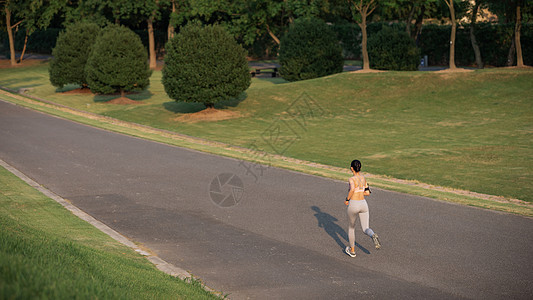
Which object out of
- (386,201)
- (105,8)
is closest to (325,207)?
(386,201)

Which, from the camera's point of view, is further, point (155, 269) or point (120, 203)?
point (120, 203)

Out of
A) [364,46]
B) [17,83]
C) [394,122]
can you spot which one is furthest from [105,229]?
[17,83]

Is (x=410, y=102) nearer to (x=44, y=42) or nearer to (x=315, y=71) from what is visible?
(x=315, y=71)

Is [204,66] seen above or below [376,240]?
above

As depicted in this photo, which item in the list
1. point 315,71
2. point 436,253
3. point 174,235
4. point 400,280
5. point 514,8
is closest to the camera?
point 400,280

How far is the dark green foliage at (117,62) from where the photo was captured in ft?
123

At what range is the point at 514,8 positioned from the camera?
40812mm

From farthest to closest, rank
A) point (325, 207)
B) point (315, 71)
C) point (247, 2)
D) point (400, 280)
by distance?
point (247, 2) < point (315, 71) < point (325, 207) < point (400, 280)

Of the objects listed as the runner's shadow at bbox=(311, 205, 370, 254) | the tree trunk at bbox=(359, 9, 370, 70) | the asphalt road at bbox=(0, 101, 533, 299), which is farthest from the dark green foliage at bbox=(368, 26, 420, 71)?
the runner's shadow at bbox=(311, 205, 370, 254)

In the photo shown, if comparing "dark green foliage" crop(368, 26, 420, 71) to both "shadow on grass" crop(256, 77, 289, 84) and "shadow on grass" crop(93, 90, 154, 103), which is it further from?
"shadow on grass" crop(93, 90, 154, 103)

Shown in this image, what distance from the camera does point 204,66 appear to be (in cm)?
3097

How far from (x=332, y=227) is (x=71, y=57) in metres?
36.5

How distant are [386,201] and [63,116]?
23.5 metres

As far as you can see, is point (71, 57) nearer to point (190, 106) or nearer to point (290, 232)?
point (190, 106)
